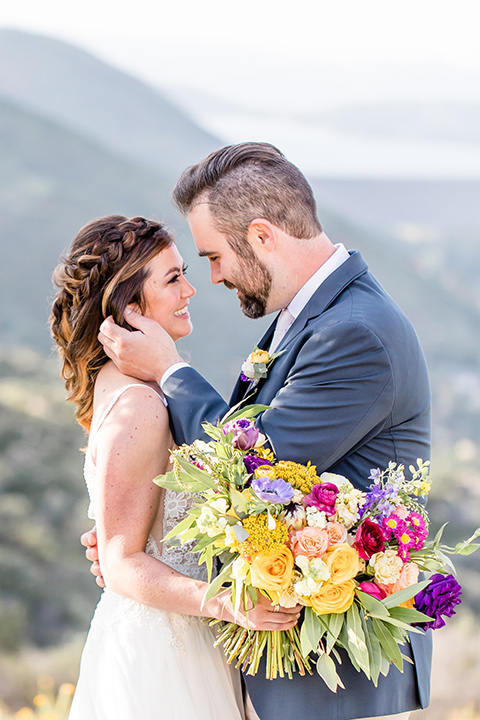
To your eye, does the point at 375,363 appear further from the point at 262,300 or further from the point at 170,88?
the point at 170,88

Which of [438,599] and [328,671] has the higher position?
[438,599]

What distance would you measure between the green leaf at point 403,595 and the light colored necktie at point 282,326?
1217 mm

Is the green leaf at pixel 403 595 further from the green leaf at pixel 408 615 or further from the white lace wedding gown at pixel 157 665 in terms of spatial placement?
the white lace wedding gown at pixel 157 665

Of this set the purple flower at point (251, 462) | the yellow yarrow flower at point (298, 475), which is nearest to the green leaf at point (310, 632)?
the yellow yarrow flower at point (298, 475)

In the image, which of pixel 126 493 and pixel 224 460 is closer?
pixel 224 460

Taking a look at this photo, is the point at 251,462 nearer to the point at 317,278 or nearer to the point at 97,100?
the point at 317,278

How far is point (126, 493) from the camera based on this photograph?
2.82 meters

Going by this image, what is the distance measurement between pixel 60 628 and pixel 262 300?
12.0 metres

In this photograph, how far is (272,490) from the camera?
2.24 metres

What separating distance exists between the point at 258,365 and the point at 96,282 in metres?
0.84

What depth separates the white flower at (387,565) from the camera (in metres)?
2.33

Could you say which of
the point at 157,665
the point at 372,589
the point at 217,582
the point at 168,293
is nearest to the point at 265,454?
the point at 217,582

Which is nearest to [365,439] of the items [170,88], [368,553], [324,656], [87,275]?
[368,553]

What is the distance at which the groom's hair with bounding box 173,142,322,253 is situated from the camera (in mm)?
3127
